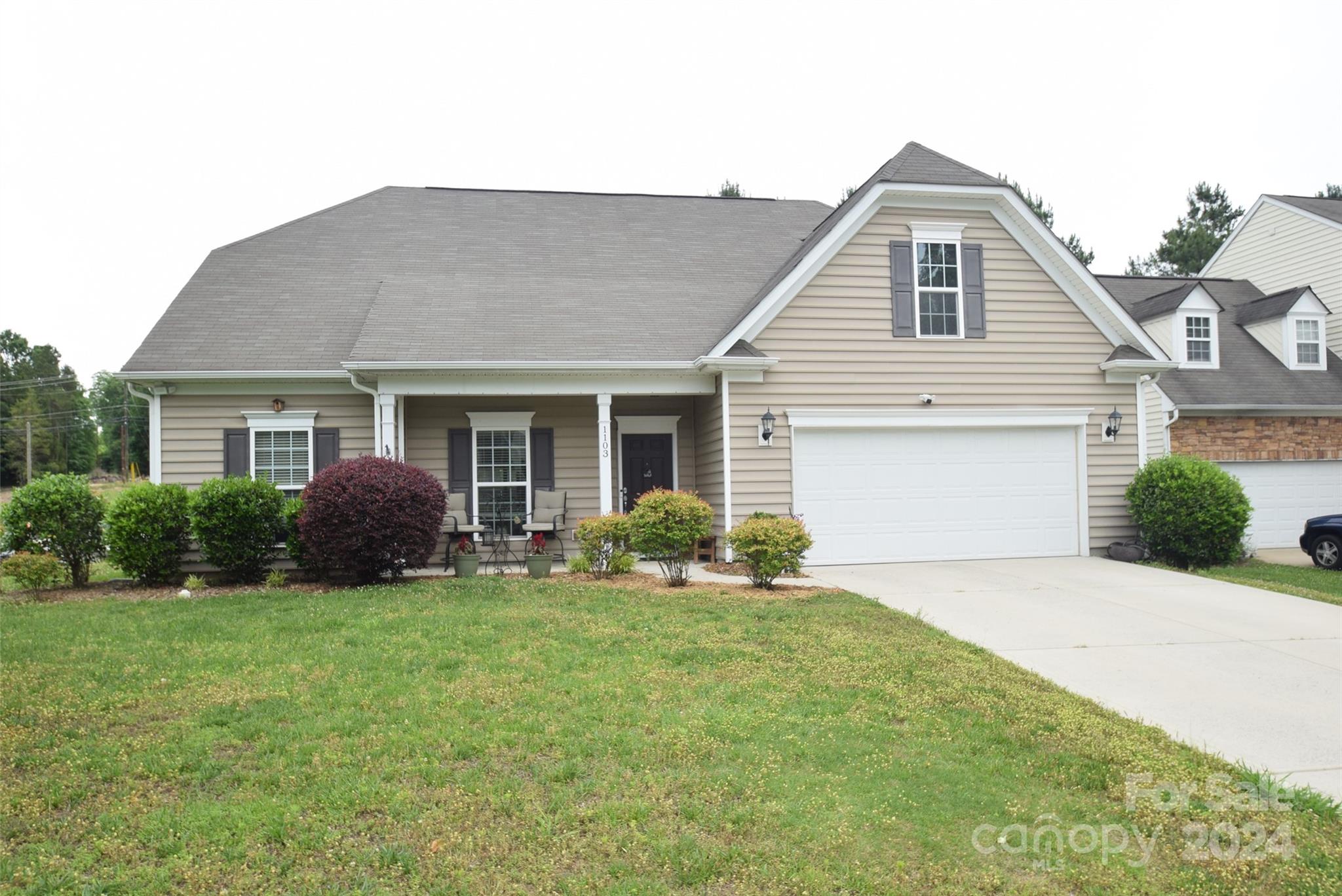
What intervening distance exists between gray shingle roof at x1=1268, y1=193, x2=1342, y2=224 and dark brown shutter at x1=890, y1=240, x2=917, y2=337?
12949 mm

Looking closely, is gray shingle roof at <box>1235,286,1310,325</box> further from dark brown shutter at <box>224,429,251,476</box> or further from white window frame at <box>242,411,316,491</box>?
dark brown shutter at <box>224,429,251,476</box>

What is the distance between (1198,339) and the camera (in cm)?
1800

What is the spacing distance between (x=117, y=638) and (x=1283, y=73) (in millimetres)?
16620

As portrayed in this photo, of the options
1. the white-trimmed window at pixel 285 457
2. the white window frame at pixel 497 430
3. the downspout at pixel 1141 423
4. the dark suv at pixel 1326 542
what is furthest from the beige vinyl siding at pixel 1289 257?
the white-trimmed window at pixel 285 457

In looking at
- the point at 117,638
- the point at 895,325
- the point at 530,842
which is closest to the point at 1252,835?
the point at 530,842

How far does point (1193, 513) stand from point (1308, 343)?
9.25 meters

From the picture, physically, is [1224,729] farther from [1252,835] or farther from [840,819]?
[840,819]

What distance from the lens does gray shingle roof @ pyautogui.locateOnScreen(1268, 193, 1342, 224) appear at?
19.4 m

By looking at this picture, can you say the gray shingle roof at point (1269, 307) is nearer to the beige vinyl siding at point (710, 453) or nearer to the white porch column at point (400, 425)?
the beige vinyl siding at point (710, 453)

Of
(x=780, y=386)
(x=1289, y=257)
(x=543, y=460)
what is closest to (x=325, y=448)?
(x=543, y=460)

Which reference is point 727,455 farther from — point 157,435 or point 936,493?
point 157,435

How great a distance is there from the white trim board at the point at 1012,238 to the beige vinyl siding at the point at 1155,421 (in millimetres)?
3928

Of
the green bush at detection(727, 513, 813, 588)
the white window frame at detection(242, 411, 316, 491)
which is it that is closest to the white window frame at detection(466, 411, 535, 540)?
the white window frame at detection(242, 411, 316, 491)

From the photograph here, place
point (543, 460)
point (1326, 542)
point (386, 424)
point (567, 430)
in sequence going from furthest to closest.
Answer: point (567, 430) < point (543, 460) < point (1326, 542) < point (386, 424)
